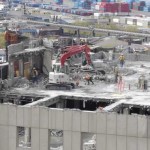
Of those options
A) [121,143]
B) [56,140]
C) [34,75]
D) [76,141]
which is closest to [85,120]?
[76,141]

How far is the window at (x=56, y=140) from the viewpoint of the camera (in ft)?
84.8

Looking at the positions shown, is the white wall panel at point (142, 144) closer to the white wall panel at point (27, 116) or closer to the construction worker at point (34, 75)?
the white wall panel at point (27, 116)

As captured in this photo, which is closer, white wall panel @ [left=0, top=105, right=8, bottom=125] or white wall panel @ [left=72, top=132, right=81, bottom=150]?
white wall panel @ [left=72, top=132, right=81, bottom=150]

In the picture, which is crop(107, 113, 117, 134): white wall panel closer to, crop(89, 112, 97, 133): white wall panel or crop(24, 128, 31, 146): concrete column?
crop(89, 112, 97, 133): white wall panel

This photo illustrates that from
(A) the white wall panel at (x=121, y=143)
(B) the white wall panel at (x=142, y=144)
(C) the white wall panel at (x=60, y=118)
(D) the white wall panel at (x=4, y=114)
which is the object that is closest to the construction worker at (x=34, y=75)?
(D) the white wall panel at (x=4, y=114)

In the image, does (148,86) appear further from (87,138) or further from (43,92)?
(87,138)

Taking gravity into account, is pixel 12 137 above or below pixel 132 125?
below

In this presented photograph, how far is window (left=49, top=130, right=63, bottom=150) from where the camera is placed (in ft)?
84.8

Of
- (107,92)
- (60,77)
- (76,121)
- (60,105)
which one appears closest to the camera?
(76,121)

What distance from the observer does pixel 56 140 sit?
26.8m

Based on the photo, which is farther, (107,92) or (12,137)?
(107,92)

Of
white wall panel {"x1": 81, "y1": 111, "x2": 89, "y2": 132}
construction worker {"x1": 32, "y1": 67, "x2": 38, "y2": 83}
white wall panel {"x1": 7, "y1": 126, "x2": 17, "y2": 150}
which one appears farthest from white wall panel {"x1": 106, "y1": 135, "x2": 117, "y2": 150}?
construction worker {"x1": 32, "y1": 67, "x2": 38, "y2": 83}

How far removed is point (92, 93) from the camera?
3189 cm

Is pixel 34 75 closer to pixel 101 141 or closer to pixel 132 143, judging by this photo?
pixel 101 141
